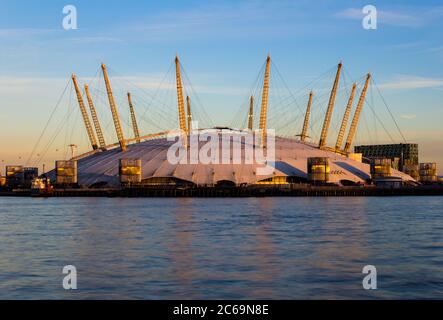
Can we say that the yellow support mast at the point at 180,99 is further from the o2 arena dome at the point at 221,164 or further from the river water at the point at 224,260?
the river water at the point at 224,260

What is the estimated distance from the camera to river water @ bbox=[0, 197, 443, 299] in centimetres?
3147

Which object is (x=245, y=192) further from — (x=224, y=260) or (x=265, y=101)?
(x=224, y=260)

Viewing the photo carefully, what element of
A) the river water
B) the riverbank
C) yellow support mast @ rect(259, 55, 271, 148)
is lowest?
the river water

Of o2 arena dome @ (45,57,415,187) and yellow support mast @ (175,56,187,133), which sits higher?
yellow support mast @ (175,56,187,133)

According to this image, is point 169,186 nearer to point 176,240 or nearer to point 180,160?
point 180,160

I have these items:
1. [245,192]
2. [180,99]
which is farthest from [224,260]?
[180,99]

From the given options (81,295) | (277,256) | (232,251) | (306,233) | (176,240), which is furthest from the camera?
(306,233)

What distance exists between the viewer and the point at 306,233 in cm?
5912

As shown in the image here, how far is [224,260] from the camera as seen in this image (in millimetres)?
41312

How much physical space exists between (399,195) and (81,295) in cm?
15687

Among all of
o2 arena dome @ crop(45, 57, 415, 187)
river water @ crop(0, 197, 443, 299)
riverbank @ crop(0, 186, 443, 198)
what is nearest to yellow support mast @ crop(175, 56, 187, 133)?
o2 arena dome @ crop(45, 57, 415, 187)

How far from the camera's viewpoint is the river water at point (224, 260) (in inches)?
1239

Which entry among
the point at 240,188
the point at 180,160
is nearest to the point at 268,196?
the point at 240,188

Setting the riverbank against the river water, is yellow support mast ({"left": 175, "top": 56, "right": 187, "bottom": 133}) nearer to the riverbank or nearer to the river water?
the riverbank
